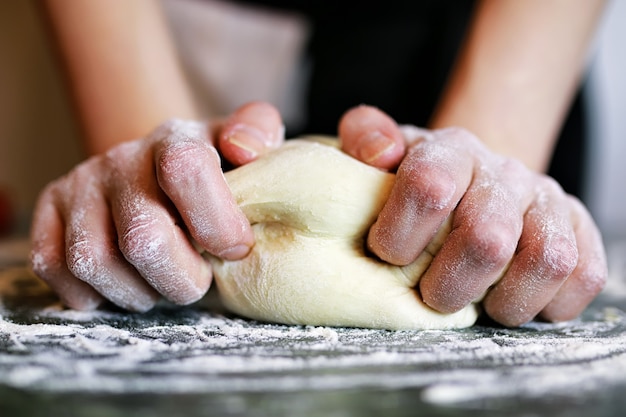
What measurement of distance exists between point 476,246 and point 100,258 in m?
0.33

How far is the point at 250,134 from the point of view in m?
0.64

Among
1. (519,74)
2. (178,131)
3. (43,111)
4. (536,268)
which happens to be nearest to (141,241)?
(178,131)

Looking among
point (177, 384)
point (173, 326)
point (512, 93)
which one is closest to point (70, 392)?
point (177, 384)

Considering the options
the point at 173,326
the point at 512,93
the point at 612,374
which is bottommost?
the point at 173,326

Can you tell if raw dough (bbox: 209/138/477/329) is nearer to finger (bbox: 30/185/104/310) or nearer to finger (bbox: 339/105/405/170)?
finger (bbox: 339/105/405/170)

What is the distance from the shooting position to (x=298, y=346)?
1.68 ft

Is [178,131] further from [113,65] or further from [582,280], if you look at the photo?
[582,280]

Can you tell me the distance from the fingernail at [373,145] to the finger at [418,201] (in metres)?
0.03

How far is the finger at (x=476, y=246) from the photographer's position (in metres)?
0.52

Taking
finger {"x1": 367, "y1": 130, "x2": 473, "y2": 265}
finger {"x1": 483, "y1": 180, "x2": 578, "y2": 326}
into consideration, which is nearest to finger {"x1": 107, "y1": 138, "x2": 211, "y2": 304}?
finger {"x1": 367, "y1": 130, "x2": 473, "y2": 265}

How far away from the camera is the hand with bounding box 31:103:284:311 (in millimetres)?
546

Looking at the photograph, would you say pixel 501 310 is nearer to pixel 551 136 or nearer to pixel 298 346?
pixel 298 346

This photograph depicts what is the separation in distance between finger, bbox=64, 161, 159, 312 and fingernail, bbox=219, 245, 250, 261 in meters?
0.08

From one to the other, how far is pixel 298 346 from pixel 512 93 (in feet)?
1.50
